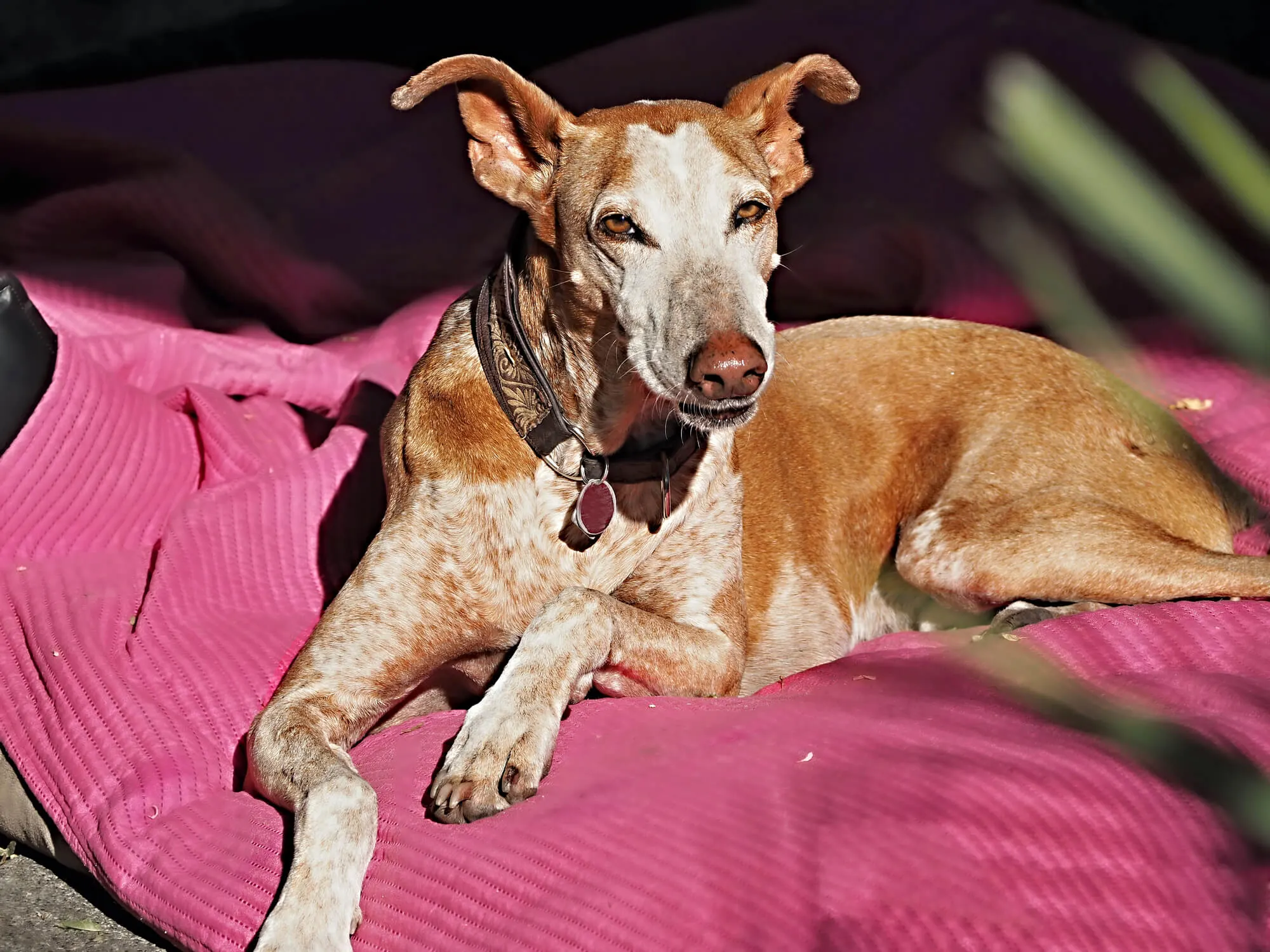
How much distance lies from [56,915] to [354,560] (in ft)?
4.27

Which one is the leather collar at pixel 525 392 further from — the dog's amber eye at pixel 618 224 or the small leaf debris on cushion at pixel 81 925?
the small leaf debris on cushion at pixel 81 925

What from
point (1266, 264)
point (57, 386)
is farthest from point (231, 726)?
point (1266, 264)

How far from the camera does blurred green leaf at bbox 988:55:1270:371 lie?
519mm

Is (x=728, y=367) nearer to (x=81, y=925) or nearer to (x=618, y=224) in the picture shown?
(x=618, y=224)

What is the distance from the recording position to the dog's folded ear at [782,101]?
301 cm

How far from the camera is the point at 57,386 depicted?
359 cm

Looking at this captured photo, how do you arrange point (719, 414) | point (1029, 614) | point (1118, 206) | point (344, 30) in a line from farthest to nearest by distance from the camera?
point (344, 30), point (1029, 614), point (719, 414), point (1118, 206)

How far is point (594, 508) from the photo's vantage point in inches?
114

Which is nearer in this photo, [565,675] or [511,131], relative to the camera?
[565,675]

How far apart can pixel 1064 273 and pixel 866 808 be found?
1.78 m

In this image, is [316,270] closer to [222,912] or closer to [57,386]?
[57,386]

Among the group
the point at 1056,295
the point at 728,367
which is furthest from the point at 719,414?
the point at 1056,295

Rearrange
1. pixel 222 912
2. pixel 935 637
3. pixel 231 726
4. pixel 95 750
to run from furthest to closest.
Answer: pixel 935 637
pixel 231 726
pixel 95 750
pixel 222 912

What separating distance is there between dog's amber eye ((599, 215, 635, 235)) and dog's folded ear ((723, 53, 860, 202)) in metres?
0.48
